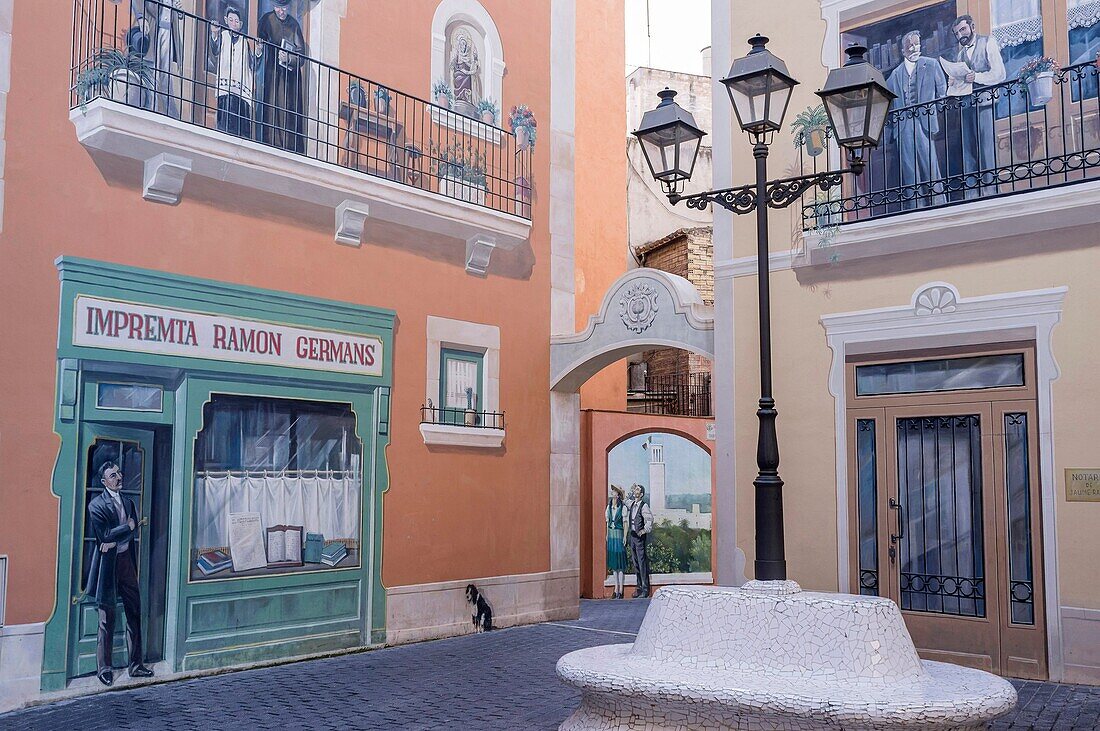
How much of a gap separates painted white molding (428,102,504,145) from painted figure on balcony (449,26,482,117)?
0.15 m

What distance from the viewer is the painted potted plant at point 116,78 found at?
853 centimetres

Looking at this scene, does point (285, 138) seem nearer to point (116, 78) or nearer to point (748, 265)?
point (116, 78)

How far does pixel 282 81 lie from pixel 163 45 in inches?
50.8

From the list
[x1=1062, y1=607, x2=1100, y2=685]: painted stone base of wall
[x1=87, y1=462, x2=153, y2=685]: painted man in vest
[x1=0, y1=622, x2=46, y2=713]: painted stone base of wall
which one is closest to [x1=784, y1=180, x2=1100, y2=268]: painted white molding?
[x1=1062, y1=607, x2=1100, y2=685]: painted stone base of wall

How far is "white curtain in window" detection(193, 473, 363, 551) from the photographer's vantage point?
30.7 feet

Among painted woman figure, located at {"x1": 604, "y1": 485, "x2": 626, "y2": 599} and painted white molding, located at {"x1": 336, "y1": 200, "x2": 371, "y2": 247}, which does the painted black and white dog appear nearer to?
painted woman figure, located at {"x1": 604, "y1": 485, "x2": 626, "y2": 599}

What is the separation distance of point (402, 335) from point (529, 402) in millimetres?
2146

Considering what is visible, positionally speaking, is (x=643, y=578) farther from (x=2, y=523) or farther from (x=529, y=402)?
(x=2, y=523)

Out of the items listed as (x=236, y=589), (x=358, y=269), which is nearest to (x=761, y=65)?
(x=358, y=269)

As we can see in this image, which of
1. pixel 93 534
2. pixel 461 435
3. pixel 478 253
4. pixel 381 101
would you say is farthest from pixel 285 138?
Result: pixel 93 534

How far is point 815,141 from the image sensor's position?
34.9 ft

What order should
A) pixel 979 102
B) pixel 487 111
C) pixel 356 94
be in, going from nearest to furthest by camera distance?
pixel 979 102 < pixel 356 94 < pixel 487 111

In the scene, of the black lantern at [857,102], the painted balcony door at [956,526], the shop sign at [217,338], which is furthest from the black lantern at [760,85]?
the shop sign at [217,338]

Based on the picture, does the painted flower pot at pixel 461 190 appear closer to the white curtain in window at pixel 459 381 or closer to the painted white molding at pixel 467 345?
the painted white molding at pixel 467 345
